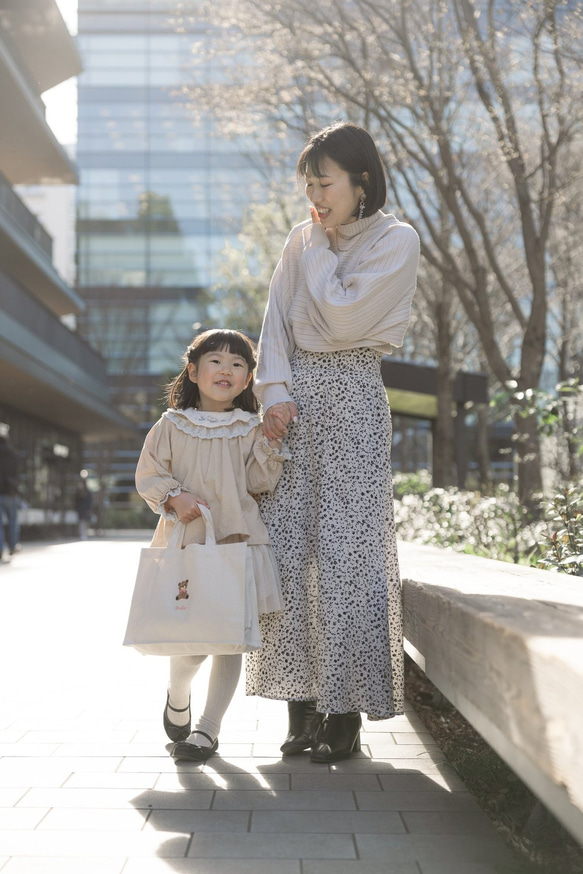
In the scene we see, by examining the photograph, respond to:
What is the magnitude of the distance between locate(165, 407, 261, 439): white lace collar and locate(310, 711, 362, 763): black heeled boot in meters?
1.10

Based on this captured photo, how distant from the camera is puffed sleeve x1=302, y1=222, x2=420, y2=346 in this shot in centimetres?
376

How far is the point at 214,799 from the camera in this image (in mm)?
3352

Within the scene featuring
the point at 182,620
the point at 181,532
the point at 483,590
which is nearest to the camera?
the point at 483,590

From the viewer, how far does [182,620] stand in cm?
348

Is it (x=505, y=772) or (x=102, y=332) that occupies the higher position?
(x=102, y=332)

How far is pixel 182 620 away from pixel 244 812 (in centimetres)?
65

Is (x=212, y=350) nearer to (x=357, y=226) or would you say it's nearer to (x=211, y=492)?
(x=211, y=492)

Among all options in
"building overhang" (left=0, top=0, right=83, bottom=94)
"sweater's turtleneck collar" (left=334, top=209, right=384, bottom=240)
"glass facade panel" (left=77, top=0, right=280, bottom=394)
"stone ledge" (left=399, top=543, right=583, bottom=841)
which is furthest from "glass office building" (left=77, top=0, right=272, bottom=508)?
"stone ledge" (left=399, top=543, right=583, bottom=841)

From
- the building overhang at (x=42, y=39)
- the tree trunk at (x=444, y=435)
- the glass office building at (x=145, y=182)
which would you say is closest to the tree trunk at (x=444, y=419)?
the tree trunk at (x=444, y=435)

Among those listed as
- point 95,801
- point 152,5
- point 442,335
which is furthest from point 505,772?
point 152,5

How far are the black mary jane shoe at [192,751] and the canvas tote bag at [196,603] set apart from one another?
47 cm

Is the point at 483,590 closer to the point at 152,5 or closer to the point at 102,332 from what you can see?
the point at 102,332

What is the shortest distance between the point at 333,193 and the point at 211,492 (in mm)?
1212

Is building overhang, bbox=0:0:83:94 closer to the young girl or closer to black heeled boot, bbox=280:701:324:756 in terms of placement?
the young girl
